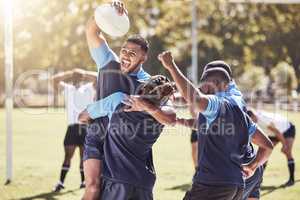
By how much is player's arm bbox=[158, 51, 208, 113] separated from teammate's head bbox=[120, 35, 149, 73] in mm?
1015

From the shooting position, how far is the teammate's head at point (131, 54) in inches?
198

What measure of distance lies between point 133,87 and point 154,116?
1.86ft

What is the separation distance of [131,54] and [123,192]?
3.93 feet

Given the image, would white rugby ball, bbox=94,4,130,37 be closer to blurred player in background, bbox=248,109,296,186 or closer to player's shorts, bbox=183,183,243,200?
player's shorts, bbox=183,183,243,200

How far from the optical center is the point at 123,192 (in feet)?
15.7

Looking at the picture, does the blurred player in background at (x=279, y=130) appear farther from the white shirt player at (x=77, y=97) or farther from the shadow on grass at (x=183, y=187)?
the white shirt player at (x=77, y=97)

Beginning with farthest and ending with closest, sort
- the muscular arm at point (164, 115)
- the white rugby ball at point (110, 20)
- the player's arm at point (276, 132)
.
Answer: the player's arm at point (276, 132) < the white rugby ball at point (110, 20) < the muscular arm at point (164, 115)

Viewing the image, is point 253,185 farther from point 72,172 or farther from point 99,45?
point 72,172

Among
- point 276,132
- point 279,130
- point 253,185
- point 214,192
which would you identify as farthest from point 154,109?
point 279,130

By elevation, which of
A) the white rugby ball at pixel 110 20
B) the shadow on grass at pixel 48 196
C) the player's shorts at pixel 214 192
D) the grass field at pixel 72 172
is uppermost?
the white rugby ball at pixel 110 20

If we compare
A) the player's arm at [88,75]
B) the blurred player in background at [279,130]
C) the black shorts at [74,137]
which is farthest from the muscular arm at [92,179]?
the blurred player in background at [279,130]

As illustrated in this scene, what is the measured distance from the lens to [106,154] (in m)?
4.92

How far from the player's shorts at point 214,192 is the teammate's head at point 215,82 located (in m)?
0.81

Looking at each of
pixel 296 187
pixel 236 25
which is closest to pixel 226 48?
pixel 236 25
